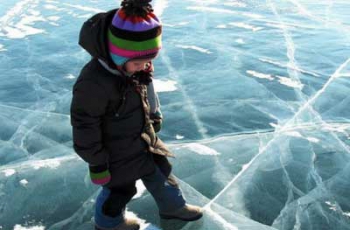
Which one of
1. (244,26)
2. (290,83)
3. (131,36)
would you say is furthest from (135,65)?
(244,26)

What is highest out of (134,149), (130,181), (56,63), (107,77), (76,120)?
(107,77)

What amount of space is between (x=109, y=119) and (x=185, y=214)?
713mm

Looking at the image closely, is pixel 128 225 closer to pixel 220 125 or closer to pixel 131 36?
pixel 131 36

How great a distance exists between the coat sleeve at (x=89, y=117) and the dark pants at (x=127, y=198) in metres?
0.29

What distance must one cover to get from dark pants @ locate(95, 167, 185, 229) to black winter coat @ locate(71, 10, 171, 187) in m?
0.05

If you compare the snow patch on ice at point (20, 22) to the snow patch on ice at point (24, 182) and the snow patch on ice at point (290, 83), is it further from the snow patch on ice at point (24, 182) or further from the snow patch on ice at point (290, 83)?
the snow patch on ice at point (24, 182)

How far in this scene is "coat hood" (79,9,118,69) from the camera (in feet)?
6.19

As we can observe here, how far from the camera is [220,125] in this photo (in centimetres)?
364

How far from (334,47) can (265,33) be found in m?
1.08

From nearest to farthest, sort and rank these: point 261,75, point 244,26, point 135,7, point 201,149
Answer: point 135,7 → point 201,149 → point 261,75 → point 244,26

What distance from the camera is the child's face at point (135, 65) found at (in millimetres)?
1966

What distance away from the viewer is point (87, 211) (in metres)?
2.60

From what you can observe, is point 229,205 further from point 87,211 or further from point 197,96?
point 197,96

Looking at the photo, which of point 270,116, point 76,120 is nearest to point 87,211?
point 76,120
